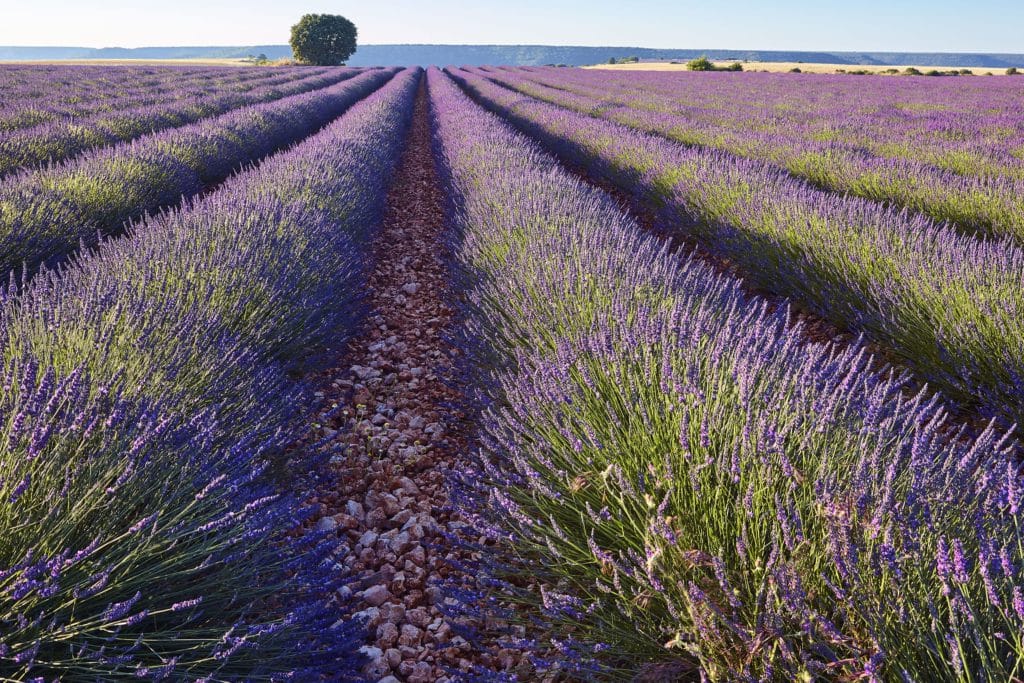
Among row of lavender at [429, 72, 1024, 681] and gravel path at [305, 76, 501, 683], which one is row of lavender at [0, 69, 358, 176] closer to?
gravel path at [305, 76, 501, 683]

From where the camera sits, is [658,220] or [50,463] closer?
[50,463]

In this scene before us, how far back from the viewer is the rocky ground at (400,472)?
2021mm

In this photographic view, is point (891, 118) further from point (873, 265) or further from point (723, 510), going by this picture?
point (723, 510)

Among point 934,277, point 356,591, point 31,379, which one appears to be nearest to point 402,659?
point 356,591

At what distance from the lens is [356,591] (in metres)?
2.20

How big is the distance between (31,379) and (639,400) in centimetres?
171

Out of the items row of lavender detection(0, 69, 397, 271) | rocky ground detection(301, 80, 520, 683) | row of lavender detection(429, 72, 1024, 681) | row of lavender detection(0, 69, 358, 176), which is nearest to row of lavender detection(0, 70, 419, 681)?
rocky ground detection(301, 80, 520, 683)

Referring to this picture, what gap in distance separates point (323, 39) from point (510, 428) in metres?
67.0

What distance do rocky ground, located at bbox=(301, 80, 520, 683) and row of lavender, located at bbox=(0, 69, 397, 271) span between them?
2191mm

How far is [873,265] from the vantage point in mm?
4148

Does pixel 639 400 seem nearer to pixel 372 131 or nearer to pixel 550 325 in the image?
pixel 550 325

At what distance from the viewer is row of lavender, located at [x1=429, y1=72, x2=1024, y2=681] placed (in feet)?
4.09

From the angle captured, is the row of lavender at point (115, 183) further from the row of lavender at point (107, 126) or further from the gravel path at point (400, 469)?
the gravel path at point (400, 469)

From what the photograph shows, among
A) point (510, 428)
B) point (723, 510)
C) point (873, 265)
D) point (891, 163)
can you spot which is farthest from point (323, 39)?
point (723, 510)
